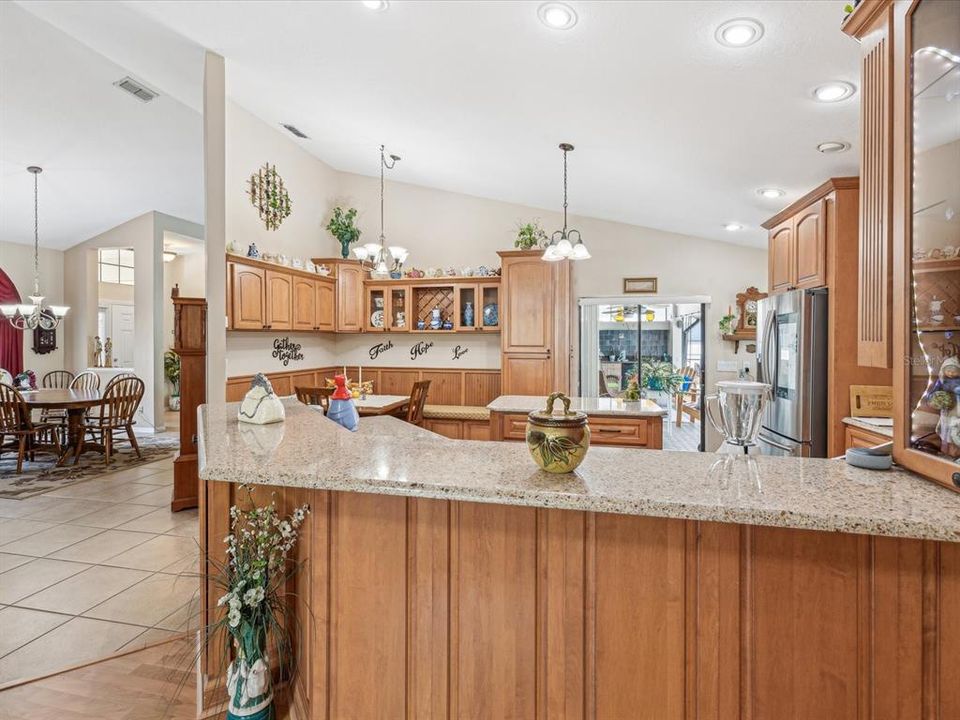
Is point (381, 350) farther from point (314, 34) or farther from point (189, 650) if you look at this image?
point (189, 650)

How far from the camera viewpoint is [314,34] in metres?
3.12

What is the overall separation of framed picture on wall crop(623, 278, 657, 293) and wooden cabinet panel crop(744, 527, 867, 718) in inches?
202

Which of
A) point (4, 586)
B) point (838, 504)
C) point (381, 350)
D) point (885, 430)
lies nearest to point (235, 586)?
point (838, 504)

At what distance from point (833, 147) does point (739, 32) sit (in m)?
1.32

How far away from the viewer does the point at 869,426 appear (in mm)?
3031

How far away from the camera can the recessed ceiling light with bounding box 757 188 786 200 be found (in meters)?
3.95

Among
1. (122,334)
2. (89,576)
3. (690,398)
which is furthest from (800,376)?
(122,334)

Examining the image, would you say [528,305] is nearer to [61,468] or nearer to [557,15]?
[557,15]

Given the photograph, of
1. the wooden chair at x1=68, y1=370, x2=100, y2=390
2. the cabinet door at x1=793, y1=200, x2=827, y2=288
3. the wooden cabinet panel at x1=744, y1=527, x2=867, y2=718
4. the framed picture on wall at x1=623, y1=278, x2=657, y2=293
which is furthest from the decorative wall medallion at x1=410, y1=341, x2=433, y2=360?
the wooden cabinet panel at x1=744, y1=527, x2=867, y2=718

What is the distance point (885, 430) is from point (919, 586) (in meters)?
2.20

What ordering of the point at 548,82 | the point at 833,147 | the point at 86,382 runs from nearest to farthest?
the point at 548,82
the point at 833,147
the point at 86,382

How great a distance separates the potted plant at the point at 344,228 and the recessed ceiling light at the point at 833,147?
15.7 feet

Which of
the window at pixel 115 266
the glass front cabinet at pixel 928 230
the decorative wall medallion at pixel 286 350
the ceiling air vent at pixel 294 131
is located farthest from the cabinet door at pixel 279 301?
the window at pixel 115 266

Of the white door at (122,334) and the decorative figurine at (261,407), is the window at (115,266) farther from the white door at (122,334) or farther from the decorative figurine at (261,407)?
the decorative figurine at (261,407)
